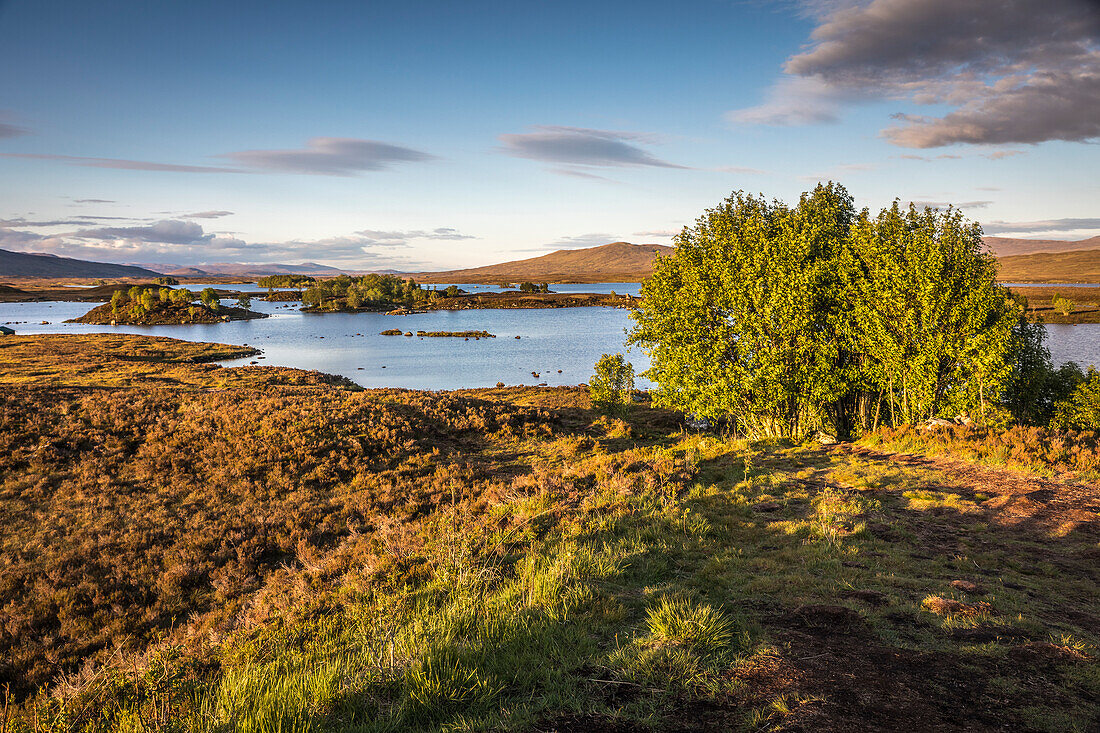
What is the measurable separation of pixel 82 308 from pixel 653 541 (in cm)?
25061

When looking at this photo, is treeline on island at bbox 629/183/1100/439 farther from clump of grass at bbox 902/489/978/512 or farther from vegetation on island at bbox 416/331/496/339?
vegetation on island at bbox 416/331/496/339

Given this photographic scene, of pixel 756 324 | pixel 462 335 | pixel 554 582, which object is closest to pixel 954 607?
pixel 554 582

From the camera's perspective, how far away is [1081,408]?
32.4 meters

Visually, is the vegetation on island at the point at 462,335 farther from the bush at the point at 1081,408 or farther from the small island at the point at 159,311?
the bush at the point at 1081,408

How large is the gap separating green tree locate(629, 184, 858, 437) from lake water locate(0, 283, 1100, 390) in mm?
28004

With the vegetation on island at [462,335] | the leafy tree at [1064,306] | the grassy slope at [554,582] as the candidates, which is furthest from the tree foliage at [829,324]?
the leafy tree at [1064,306]

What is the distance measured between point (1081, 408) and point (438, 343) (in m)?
93.6

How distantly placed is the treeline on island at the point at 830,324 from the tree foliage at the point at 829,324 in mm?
65

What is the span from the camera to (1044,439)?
17.2 m

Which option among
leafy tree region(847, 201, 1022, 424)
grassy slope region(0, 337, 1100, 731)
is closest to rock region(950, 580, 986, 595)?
grassy slope region(0, 337, 1100, 731)

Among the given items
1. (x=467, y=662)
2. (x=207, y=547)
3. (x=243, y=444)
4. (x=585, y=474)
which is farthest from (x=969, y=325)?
(x=243, y=444)

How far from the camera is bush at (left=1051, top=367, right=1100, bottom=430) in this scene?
104ft

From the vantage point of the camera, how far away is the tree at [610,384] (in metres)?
43.6

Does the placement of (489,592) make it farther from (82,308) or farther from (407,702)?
(82,308)
